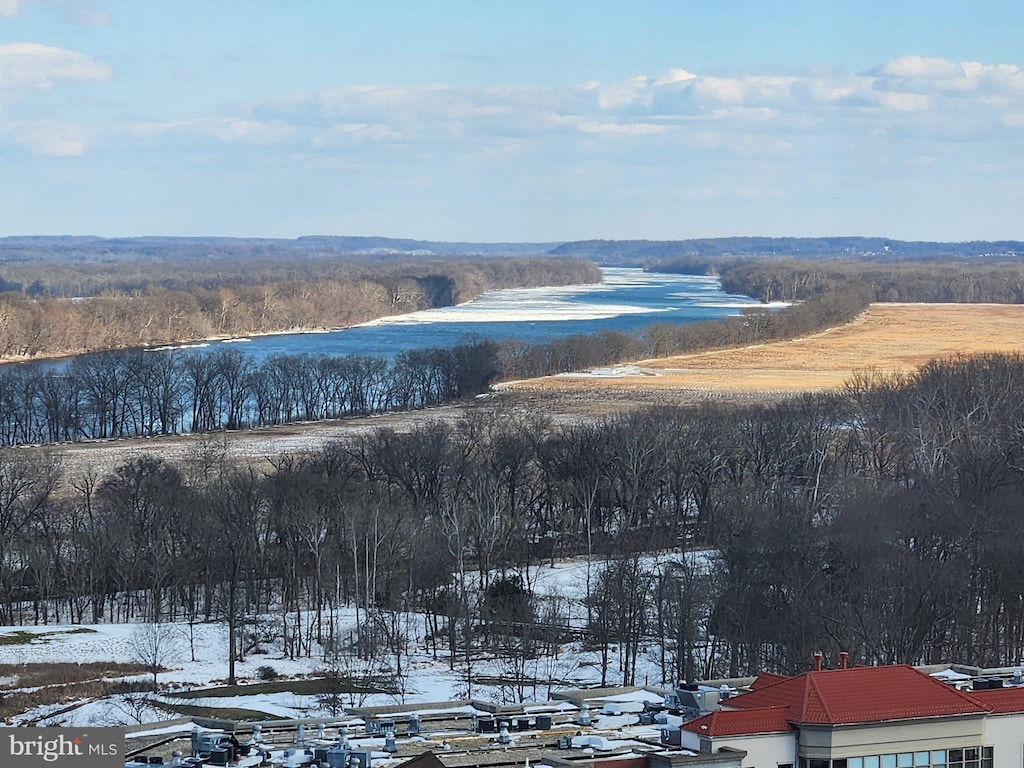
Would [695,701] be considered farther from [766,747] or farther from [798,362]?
[798,362]

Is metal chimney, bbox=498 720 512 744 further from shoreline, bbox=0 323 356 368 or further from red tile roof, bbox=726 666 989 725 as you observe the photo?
shoreline, bbox=0 323 356 368

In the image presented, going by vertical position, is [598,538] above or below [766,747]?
below

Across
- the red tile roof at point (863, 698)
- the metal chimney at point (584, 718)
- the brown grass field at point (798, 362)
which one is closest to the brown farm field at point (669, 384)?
the brown grass field at point (798, 362)

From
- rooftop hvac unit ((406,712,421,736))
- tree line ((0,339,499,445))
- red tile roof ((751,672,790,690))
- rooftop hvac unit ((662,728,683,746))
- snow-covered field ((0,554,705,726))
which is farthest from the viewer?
tree line ((0,339,499,445))

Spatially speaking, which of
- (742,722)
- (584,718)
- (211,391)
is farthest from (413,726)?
(211,391)

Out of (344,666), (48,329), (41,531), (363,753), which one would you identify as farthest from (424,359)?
(363,753)

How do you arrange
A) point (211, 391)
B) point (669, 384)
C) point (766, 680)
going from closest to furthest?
1. point (766, 680)
2. point (211, 391)
3. point (669, 384)

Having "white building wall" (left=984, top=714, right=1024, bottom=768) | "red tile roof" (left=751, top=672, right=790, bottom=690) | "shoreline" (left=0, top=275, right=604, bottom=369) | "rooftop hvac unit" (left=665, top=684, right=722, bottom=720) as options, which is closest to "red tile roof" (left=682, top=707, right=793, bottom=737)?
"red tile roof" (left=751, top=672, right=790, bottom=690)
